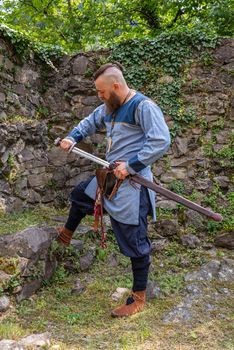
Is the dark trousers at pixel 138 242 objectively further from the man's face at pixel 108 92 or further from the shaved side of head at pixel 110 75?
the shaved side of head at pixel 110 75

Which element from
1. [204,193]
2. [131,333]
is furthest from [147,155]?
[204,193]

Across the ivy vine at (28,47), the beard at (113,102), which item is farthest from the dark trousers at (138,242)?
the ivy vine at (28,47)

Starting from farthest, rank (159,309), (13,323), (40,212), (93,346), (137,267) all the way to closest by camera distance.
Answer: (40,212) < (159,309) < (137,267) < (13,323) < (93,346)

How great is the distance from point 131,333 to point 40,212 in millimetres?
2370

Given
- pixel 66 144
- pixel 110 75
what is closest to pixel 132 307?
pixel 66 144

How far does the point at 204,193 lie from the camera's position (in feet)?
15.0

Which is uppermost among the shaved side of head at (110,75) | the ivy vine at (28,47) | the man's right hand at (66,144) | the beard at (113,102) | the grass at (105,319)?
the ivy vine at (28,47)

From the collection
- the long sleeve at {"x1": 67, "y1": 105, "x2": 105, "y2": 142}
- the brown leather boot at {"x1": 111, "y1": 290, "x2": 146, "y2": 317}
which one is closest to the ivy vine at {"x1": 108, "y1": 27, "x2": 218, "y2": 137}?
the long sleeve at {"x1": 67, "y1": 105, "x2": 105, "y2": 142}

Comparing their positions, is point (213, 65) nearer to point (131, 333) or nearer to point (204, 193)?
point (204, 193)

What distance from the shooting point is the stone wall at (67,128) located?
4410mm

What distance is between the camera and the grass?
2.34 meters

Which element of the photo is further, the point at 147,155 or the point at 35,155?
the point at 35,155

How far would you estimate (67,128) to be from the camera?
16.7 ft

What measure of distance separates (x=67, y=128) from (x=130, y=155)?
2.59 m
